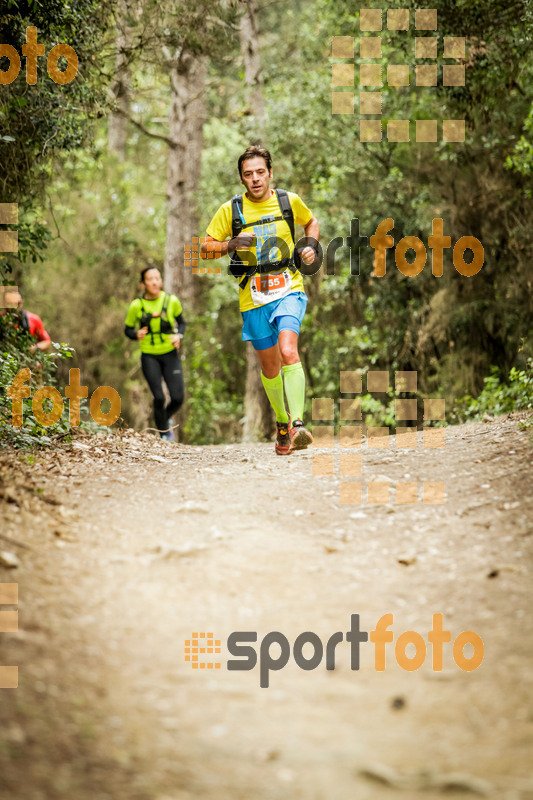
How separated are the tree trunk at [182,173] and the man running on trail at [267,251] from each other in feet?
29.7

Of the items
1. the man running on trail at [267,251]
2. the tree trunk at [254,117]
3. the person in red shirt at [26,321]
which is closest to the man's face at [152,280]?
the person in red shirt at [26,321]

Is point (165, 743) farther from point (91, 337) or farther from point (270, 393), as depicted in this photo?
point (91, 337)

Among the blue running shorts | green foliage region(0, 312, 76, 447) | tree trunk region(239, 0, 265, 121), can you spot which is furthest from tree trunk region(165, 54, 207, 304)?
the blue running shorts

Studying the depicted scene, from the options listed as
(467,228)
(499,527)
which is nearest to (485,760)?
(499,527)

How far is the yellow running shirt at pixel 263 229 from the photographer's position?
6402 millimetres

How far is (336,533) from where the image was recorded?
4367mm

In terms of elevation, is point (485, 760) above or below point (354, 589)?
below

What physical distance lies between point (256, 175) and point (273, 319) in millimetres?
1189

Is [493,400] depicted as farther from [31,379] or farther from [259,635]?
[259,635]

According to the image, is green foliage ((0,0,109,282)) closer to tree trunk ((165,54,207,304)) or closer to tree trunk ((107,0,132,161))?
tree trunk ((107,0,132,161))

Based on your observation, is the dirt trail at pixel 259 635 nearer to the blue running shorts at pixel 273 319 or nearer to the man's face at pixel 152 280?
the blue running shorts at pixel 273 319

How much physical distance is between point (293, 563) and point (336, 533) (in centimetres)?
64

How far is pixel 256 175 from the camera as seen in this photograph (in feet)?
20.8

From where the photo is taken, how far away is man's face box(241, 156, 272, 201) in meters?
6.35
